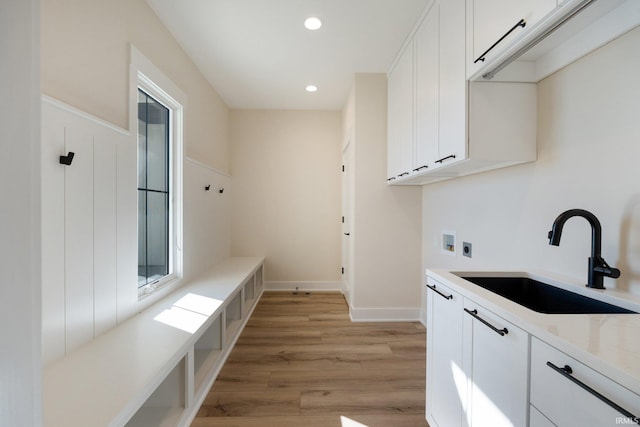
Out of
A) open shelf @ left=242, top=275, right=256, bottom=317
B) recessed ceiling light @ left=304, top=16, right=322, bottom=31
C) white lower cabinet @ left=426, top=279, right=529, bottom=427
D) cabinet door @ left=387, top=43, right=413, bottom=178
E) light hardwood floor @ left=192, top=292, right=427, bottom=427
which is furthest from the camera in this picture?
open shelf @ left=242, top=275, right=256, bottom=317

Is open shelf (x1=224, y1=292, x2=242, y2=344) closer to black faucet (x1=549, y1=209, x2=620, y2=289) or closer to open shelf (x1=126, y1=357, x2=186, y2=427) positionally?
open shelf (x1=126, y1=357, x2=186, y2=427)

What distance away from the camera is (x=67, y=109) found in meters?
1.30

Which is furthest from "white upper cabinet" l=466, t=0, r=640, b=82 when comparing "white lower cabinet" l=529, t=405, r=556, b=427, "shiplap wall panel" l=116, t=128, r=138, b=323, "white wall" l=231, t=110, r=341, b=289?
"white wall" l=231, t=110, r=341, b=289

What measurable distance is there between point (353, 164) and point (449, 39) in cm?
158

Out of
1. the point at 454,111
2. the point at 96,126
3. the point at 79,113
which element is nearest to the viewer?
the point at 79,113

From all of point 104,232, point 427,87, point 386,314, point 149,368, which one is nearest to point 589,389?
point 149,368

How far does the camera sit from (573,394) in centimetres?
66

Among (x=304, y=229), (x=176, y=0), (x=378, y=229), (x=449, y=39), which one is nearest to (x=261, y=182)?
(x=304, y=229)

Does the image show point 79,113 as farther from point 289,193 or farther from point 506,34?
point 289,193

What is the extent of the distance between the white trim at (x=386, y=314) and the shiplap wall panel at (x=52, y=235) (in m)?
2.49

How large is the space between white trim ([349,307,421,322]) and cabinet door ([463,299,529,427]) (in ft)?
6.59

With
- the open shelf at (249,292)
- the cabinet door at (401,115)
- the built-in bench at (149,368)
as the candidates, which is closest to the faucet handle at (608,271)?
the cabinet door at (401,115)

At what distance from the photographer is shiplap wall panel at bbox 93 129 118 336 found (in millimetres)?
1498

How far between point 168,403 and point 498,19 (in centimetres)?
261
